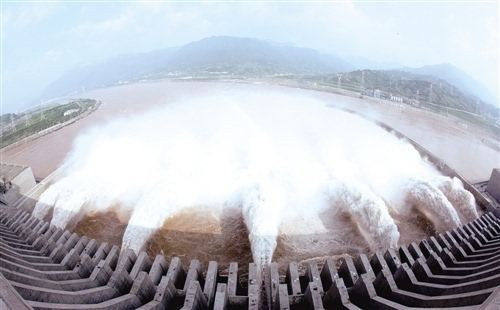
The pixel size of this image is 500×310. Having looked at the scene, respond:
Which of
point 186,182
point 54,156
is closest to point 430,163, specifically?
point 186,182

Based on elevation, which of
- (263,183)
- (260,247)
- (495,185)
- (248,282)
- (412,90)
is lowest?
(412,90)

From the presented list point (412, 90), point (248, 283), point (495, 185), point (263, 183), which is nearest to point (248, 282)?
point (248, 283)

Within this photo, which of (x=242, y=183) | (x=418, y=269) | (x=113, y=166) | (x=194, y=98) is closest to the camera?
(x=418, y=269)

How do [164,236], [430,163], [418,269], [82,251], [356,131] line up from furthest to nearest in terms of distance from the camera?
[356,131]
[430,163]
[164,236]
[82,251]
[418,269]

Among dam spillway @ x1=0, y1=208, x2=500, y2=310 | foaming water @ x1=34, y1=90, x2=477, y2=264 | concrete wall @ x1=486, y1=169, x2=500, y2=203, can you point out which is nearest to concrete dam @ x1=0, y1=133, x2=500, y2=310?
dam spillway @ x1=0, y1=208, x2=500, y2=310

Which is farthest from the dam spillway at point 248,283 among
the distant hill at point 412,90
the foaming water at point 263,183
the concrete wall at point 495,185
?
the distant hill at point 412,90

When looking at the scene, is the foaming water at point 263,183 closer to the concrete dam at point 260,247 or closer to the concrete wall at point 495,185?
the concrete dam at point 260,247

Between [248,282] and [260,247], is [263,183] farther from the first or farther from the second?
[248,282]

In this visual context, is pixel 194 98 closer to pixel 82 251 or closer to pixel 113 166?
pixel 113 166
